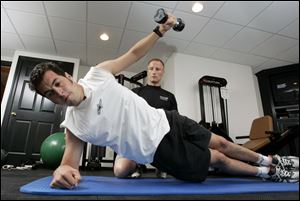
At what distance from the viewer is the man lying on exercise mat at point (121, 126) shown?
2.86ft

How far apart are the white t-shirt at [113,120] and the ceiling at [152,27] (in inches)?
64.7

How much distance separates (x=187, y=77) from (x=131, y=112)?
2.37 meters

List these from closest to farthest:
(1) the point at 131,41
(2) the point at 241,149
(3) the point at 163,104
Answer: (2) the point at 241,149 → (3) the point at 163,104 → (1) the point at 131,41

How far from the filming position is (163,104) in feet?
6.34

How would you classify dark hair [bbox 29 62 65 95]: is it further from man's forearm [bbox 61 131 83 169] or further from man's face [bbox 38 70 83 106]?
man's forearm [bbox 61 131 83 169]

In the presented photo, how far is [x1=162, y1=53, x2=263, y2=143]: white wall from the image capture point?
306 centimetres

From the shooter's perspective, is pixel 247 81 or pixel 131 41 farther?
pixel 247 81

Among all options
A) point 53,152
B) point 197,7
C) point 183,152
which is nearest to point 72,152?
point 183,152

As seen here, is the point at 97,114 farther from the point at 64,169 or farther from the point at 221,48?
the point at 221,48

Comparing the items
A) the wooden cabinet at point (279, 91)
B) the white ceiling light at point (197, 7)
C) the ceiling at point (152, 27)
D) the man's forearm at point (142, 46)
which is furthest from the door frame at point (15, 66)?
the wooden cabinet at point (279, 91)

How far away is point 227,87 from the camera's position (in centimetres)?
334

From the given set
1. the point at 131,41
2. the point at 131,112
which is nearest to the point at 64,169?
the point at 131,112

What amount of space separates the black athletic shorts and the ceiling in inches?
66.7

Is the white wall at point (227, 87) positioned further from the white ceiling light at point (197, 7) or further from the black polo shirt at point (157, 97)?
the black polo shirt at point (157, 97)
